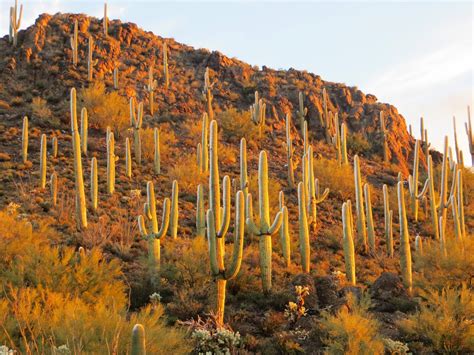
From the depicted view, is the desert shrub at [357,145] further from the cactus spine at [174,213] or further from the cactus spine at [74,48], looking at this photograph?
the cactus spine at [174,213]

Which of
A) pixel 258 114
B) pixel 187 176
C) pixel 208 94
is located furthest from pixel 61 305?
pixel 208 94

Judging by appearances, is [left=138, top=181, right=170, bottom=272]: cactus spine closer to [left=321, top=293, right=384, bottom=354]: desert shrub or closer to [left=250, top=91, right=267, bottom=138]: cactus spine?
[left=321, top=293, right=384, bottom=354]: desert shrub

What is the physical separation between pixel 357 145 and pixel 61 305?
27.3 metres

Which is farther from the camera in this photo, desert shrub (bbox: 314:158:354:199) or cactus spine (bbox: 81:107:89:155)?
desert shrub (bbox: 314:158:354:199)

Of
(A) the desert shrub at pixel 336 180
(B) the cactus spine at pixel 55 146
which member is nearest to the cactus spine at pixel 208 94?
(A) the desert shrub at pixel 336 180

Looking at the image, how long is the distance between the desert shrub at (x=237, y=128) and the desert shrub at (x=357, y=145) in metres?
7.05

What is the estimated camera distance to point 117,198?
1830 cm

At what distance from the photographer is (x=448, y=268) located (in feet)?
38.5

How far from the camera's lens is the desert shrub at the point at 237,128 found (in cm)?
2856

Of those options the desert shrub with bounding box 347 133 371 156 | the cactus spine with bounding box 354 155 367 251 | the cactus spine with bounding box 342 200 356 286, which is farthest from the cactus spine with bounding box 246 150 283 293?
the desert shrub with bounding box 347 133 371 156

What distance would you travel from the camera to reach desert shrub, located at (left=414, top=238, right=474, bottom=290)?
1137 centimetres

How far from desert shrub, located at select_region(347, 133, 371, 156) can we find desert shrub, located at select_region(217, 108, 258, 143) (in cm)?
705

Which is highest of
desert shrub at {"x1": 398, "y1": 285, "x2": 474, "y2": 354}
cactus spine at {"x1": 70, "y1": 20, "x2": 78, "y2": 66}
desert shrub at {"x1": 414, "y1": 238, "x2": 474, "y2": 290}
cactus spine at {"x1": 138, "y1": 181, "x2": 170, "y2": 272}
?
cactus spine at {"x1": 70, "y1": 20, "x2": 78, "y2": 66}

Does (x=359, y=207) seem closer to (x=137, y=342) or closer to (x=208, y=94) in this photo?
(x=137, y=342)
